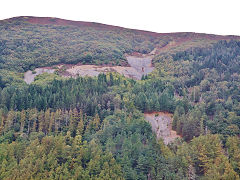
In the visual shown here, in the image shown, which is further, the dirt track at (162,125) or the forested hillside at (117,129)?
the dirt track at (162,125)

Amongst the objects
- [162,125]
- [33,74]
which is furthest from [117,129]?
[33,74]

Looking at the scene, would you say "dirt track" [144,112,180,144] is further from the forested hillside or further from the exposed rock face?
the exposed rock face

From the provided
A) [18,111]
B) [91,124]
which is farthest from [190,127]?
[18,111]

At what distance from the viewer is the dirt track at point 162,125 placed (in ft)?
350

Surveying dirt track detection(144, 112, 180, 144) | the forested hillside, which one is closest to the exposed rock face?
the forested hillside

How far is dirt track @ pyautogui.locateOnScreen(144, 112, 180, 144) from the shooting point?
10669cm

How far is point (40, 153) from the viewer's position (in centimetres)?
8300

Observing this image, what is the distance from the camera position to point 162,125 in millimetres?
115312

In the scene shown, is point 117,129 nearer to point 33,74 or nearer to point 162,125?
point 162,125

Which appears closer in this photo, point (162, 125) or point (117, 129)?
point (117, 129)

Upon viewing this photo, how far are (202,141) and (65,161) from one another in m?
41.4

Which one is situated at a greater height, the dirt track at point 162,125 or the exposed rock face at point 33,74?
the exposed rock face at point 33,74

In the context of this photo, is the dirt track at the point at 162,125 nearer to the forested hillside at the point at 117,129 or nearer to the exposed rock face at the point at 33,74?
the forested hillside at the point at 117,129

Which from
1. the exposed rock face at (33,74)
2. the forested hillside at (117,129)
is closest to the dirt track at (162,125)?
the forested hillside at (117,129)
